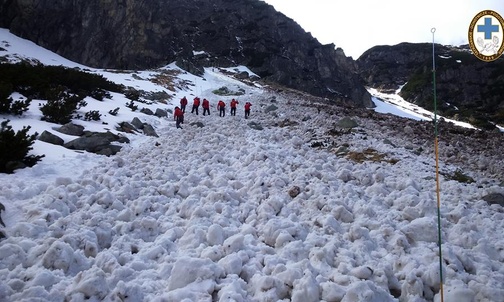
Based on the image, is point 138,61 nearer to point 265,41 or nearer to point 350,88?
point 265,41

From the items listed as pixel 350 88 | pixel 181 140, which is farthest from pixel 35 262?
pixel 350 88

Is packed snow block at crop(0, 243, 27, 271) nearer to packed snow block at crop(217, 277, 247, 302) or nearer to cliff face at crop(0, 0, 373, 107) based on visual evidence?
packed snow block at crop(217, 277, 247, 302)

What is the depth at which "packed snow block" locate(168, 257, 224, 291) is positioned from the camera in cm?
431

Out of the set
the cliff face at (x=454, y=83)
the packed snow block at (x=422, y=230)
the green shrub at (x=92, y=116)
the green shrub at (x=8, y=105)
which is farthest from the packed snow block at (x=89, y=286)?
the cliff face at (x=454, y=83)

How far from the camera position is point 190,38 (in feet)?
314

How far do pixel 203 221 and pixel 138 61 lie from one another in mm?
71476

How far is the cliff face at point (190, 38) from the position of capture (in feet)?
212

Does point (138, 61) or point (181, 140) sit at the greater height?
point (138, 61)

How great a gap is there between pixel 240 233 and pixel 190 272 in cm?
142

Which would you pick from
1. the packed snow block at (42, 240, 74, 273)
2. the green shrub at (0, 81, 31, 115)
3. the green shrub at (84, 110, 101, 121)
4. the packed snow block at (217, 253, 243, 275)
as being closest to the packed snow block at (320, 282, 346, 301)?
the packed snow block at (217, 253, 243, 275)

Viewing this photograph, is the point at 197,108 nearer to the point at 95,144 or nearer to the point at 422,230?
the point at 95,144

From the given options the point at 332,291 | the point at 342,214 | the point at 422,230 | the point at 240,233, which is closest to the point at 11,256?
the point at 240,233

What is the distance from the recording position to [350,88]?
309 feet

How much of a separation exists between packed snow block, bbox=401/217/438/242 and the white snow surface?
0.05ft
